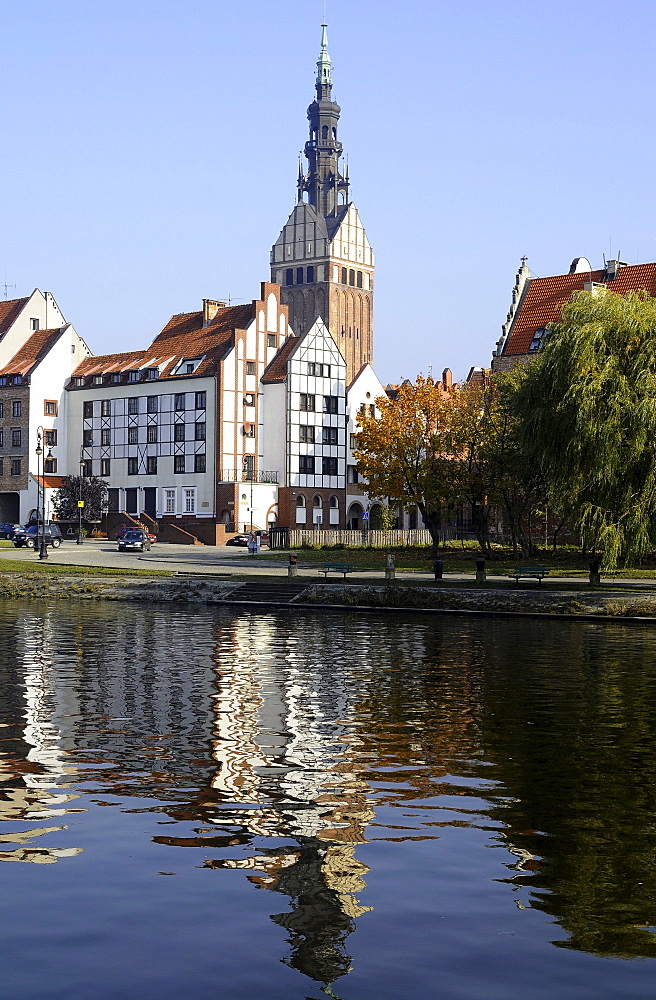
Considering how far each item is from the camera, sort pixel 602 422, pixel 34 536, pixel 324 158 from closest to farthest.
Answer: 1. pixel 602 422
2. pixel 34 536
3. pixel 324 158

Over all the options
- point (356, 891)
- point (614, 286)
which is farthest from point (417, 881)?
point (614, 286)

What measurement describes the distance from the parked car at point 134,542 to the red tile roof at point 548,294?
103 ft

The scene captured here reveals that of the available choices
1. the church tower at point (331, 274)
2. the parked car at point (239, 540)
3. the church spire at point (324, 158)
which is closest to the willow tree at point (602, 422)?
the parked car at point (239, 540)

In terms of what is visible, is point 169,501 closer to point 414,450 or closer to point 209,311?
point 209,311

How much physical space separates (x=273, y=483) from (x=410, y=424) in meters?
34.9

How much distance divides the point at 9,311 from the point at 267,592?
7743 centimetres

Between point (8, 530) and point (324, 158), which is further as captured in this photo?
point (324, 158)

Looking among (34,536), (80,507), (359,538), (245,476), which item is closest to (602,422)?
(359,538)

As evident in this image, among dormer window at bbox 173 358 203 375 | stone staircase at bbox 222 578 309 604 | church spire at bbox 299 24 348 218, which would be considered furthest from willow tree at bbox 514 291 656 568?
church spire at bbox 299 24 348 218

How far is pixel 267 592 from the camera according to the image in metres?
46.5

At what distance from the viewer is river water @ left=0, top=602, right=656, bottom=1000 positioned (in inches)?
299

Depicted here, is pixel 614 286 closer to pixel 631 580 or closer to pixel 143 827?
pixel 631 580

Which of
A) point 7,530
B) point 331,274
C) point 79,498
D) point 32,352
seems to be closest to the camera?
point 7,530

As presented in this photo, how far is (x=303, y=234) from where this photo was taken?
7037 inches
